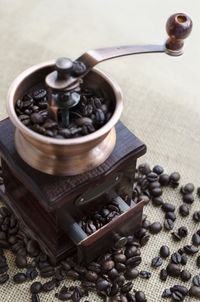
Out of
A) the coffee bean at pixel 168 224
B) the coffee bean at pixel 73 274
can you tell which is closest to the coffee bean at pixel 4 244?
the coffee bean at pixel 73 274

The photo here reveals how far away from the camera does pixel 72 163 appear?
1.65 m

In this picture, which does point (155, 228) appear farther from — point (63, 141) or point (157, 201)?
point (63, 141)

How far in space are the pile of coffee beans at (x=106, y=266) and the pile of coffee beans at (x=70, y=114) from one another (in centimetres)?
36

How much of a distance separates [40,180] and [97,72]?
0.37 meters

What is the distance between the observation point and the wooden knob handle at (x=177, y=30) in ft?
5.18

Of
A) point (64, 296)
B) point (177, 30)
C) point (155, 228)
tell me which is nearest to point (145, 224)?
point (155, 228)

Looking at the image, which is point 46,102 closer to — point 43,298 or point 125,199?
point 125,199

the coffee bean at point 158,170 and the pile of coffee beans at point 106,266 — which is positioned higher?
the coffee bean at point 158,170

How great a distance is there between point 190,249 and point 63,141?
0.70 metres

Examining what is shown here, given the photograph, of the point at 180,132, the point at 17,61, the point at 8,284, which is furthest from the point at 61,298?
the point at 17,61

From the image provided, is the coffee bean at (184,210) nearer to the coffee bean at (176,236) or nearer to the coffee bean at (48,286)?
the coffee bean at (176,236)

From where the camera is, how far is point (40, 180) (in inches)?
65.4

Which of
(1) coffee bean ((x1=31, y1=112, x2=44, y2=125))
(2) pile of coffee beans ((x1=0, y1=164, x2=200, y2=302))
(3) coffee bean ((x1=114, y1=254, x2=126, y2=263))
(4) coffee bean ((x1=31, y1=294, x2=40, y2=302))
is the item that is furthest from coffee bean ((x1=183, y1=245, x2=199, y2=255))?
(1) coffee bean ((x1=31, y1=112, x2=44, y2=125))

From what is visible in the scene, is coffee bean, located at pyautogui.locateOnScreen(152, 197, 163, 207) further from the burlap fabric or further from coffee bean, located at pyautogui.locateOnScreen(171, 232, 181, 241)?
coffee bean, located at pyautogui.locateOnScreen(171, 232, 181, 241)
